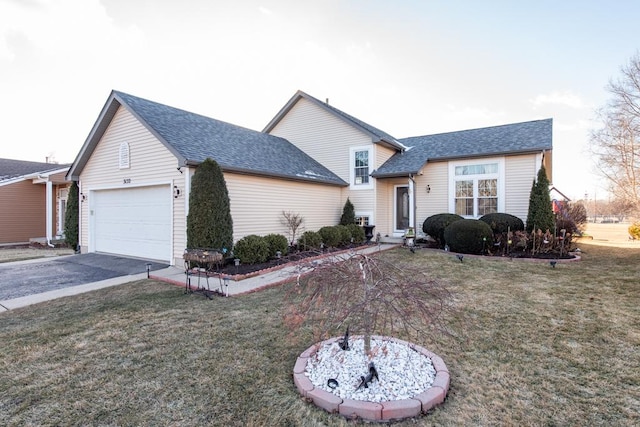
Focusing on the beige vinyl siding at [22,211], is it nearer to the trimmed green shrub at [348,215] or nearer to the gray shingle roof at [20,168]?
the gray shingle roof at [20,168]

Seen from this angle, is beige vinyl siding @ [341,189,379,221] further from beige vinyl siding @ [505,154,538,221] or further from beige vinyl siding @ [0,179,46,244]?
beige vinyl siding @ [0,179,46,244]

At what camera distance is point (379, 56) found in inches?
556

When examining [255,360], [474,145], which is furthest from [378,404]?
[474,145]

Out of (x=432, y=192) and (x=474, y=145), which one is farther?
(x=432, y=192)

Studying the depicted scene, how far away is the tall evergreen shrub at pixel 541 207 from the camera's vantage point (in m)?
11.0

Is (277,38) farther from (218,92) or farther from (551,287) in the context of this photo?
(551,287)

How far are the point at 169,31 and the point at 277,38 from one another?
3.82m

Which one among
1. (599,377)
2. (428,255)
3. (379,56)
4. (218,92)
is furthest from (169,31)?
(599,377)

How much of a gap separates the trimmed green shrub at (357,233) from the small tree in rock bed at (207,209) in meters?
5.95

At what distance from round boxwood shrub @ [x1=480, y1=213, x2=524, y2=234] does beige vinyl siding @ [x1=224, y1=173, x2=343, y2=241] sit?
634cm

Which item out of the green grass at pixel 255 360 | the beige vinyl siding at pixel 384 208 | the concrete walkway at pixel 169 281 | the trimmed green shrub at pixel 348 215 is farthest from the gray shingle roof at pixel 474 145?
the concrete walkway at pixel 169 281

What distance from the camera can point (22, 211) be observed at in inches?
685

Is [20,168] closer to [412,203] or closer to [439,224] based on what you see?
[412,203]

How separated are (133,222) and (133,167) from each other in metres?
1.87
